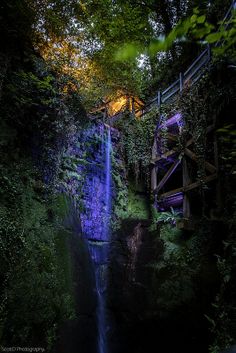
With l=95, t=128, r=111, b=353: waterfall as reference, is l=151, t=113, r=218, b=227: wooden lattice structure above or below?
above

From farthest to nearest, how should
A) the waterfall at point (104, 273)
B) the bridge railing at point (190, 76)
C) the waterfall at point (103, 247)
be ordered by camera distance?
the bridge railing at point (190, 76) < the waterfall at point (103, 247) < the waterfall at point (104, 273)

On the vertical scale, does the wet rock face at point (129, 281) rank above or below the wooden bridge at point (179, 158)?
below

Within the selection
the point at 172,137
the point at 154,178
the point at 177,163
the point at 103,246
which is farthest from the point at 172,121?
the point at 103,246

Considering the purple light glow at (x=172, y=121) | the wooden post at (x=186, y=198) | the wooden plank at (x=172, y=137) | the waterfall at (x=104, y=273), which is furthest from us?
the wooden plank at (x=172, y=137)

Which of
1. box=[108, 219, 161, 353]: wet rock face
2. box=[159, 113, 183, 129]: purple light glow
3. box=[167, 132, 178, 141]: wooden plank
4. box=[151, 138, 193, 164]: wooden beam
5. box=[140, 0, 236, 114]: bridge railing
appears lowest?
box=[108, 219, 161, 353]: wet rock face

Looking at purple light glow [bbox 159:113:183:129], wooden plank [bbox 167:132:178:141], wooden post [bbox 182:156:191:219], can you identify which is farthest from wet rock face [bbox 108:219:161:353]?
purple light glow [bbox 159:113:183:129]

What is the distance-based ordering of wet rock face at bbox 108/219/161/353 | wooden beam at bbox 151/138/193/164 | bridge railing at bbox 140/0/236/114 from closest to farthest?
wet rock face at bbox 108/219/161/353
wooden beam at bbox 151/138/193/164
bridge railing at bbox 140/0/236/114

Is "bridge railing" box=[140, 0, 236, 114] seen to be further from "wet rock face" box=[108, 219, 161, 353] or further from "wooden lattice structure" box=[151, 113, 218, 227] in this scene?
"wet rock face" box=[108, 219, 161, 353]

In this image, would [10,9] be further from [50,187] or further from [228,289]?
[228,289]

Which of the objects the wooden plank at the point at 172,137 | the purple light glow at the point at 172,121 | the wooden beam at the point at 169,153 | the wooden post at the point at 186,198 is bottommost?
the wooden post at the point at 186,198

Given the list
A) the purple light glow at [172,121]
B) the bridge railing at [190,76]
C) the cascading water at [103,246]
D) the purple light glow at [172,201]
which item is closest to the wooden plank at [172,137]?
the purple light glow at [172,121]

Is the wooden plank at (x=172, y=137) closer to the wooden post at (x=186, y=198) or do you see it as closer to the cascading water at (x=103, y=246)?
the wooden post at (x=186, y=198)

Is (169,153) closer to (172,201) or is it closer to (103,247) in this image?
(172,201)

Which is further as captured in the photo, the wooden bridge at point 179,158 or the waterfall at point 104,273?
the wooden bridge at point 179,158
